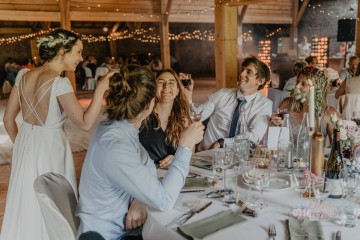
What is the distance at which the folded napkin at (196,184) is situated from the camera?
1.87 m

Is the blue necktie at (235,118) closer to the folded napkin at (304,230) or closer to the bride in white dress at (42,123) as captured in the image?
the bride in white dress at (42,123)

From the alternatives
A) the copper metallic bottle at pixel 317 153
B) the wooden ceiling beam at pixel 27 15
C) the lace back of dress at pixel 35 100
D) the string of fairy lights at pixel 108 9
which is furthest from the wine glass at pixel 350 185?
the wooden ceiling beam at pixel 27 15

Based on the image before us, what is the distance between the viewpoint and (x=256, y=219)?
150 centimetres

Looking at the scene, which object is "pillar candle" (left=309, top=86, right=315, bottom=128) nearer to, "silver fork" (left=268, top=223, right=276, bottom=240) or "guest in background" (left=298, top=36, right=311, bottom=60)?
"silver fork" (left=268, top=223, right=276, bottom=240)

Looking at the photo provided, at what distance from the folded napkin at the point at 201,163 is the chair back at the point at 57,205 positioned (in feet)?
2.57

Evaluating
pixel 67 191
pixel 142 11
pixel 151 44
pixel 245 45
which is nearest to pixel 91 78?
pixel 142 11

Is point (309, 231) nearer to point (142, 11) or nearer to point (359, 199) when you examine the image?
point (359, 199)

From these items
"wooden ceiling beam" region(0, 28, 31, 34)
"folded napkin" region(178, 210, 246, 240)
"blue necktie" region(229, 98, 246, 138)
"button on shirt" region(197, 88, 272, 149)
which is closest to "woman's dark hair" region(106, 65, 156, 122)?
"folded napkin" region(178, 210, 246, 240)

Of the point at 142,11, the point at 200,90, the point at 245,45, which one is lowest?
the point at 200,90

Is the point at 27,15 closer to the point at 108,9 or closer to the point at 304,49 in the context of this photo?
the point at 108,9

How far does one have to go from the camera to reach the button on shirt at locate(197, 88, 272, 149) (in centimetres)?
313

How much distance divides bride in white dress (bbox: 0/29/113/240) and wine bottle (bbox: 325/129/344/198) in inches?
57.1

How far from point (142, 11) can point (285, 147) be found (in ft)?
32.6

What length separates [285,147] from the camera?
7.04ft
